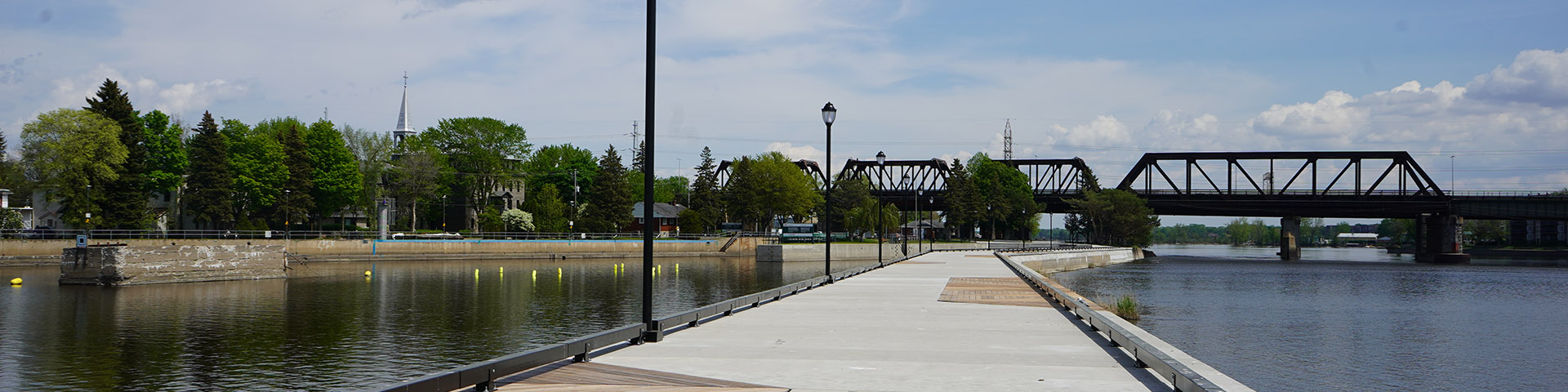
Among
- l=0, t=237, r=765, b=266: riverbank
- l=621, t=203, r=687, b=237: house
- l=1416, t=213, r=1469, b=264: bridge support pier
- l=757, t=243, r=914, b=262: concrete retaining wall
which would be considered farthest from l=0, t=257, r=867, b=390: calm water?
l=1416, t=213, r=1469, b=264: bridge support pier

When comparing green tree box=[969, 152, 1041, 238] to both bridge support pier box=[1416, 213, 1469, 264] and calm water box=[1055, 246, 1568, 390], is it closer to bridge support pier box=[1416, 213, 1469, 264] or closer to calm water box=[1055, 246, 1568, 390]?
bridge support pier box=[1416, 213, 1469, 264]

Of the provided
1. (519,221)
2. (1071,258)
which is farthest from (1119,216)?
(519,221)

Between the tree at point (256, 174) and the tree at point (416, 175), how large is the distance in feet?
39.7

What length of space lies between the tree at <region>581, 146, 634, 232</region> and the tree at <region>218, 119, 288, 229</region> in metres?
28.9

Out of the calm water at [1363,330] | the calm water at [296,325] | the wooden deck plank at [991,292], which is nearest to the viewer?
the calm water at [296,325]

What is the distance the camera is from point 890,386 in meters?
10.8

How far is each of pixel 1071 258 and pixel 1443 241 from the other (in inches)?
2520

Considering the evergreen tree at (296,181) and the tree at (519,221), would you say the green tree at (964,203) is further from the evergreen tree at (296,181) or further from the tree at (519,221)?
the evergreen tree at (296,181)

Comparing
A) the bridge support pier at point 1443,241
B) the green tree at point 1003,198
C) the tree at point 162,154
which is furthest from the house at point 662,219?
the bridge support pier at point 1443,241

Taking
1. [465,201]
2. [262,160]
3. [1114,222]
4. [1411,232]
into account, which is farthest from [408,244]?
[1411,232]

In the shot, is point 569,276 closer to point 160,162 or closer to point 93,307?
point 93,307

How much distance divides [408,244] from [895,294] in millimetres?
59448

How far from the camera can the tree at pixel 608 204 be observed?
10431 centimetres

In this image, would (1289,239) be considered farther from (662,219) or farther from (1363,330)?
(1363,330)
